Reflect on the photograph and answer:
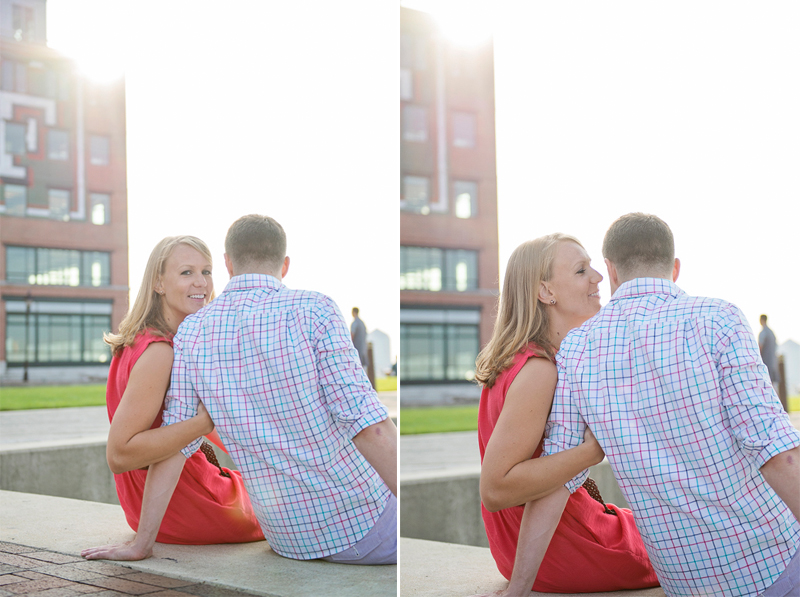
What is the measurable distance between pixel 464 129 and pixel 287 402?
2803cm

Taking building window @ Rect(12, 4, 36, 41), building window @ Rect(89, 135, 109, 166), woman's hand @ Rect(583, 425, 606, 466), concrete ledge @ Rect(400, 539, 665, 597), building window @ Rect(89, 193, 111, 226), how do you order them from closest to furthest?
woman's hand @ Rect(583, 425, 606, 466) < concrete ledge @ Rect(400, 539, 665, 597) < building window @ Rect(89, 193, 111, 226) < building window @ Rect(89, 135, 109, 166) < building window @ Rect(12, 4, 36, 41)

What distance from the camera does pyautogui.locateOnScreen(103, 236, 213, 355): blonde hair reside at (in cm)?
316

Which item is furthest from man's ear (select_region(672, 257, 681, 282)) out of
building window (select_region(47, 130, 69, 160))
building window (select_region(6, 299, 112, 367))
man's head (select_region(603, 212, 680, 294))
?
building window (select_region(47, 130, 69, 160))

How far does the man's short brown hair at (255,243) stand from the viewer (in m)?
3.03

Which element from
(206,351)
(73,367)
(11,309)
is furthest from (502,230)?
(11,309)

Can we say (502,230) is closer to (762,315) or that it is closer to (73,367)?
(762,315)

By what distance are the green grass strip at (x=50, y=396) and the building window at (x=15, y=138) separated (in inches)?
59.7

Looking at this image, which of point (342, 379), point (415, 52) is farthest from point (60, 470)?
point (415, 52)

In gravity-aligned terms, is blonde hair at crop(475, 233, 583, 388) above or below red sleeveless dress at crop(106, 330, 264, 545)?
above

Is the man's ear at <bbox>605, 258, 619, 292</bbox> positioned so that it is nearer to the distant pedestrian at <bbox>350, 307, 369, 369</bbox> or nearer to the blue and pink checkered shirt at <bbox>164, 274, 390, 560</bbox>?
the blue and pink checkered shirt at <bbox>164, 274, 390, 560</bbox>

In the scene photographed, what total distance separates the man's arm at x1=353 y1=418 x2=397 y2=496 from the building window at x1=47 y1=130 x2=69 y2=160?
2.58 m

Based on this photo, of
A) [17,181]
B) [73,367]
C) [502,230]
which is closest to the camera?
[502,230]

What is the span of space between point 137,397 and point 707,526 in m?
2.11

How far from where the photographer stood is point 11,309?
5445 mm
